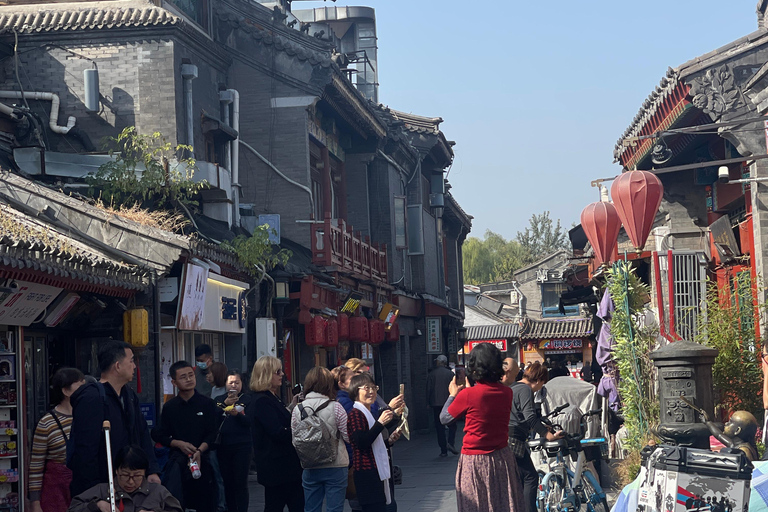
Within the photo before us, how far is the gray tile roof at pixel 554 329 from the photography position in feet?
158

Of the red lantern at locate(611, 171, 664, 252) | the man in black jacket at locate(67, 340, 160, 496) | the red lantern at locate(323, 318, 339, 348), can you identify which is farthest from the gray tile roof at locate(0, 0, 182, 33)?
the man in black jacket at locate(67, 340, 160, 496)

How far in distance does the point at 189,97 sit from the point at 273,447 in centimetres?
901

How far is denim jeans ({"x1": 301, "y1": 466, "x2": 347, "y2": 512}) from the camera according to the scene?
828 cm

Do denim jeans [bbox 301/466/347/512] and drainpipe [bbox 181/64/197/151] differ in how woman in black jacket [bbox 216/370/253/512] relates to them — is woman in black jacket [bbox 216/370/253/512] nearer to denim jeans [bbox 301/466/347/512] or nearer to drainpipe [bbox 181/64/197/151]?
denim jeans [bbox 301/466/347/512]

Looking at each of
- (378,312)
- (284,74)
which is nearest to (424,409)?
(378,312)

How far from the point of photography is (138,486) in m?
6.50

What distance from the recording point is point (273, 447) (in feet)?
28.2

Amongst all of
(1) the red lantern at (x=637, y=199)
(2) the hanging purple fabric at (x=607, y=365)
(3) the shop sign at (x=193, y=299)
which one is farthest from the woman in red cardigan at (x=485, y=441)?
(2) the hanging purple fabric at (x=607, y=365)

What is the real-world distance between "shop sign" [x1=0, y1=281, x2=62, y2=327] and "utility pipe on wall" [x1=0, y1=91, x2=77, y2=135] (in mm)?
6182

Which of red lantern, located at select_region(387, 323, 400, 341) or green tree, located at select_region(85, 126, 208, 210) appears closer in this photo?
green tree, located at select_region(85, 126, 208, 210)

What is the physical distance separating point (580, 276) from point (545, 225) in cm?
5511

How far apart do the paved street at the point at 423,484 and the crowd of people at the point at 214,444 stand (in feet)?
8.38

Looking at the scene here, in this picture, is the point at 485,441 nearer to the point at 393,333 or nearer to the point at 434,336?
the point at 393,333

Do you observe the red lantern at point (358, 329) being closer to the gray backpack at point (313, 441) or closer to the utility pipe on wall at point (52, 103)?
the utility pipe on wall at point (52, 103)
